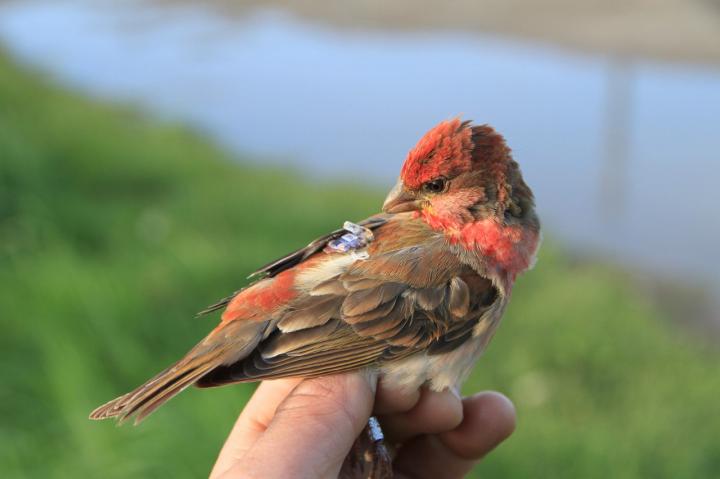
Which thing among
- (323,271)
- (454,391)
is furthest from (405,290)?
(454,391)

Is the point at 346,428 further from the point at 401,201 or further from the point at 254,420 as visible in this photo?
the point at 401,201

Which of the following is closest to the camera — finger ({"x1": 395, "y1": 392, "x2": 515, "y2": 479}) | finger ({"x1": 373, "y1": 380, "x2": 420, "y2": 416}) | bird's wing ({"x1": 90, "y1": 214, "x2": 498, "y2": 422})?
bird's wing ({"x1": 90, "y1": 214, "x2": 498, "y2": 422})

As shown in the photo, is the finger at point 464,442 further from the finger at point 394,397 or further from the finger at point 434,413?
the finger at point 394,397

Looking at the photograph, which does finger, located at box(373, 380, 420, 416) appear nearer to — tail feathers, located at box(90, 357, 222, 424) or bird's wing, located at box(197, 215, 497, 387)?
bird's wing, located at box(197, 215, 497, 387)

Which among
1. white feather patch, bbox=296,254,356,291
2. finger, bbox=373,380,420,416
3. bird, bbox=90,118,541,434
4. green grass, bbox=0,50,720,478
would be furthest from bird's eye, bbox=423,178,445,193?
green grass, bbox=0,50,720,478

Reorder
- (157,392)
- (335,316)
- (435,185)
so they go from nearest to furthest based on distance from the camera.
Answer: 1. (157,392)
2. (335,316)
3. (435,185)

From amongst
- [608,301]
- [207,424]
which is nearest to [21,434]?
[207,424]
